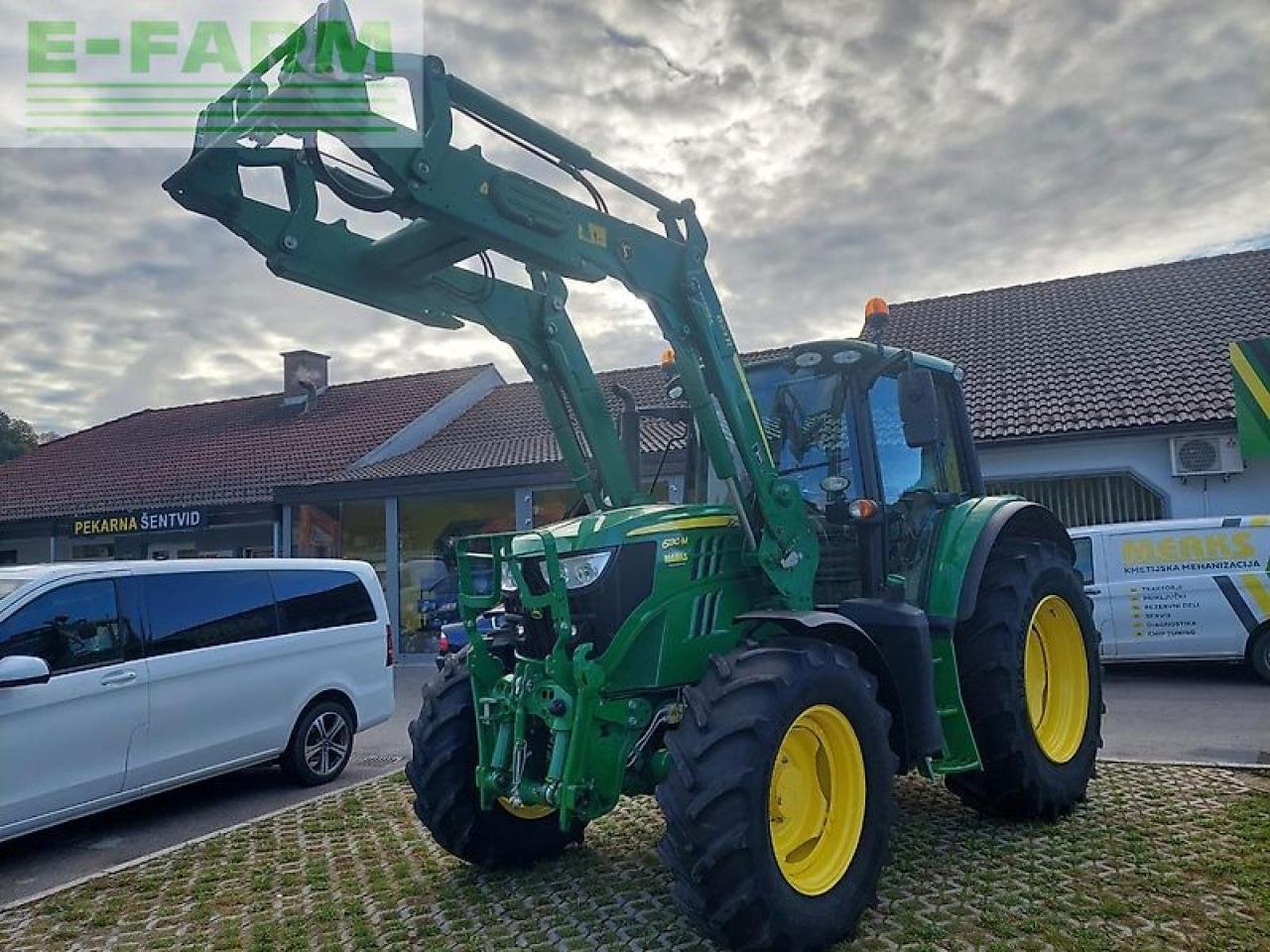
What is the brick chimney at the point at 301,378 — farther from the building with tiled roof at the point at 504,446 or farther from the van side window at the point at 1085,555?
the van side window at the point at 1085,555

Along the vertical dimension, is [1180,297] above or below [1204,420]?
above

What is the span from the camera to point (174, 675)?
6.78 metres

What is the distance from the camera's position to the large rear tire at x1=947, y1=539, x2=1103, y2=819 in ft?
16.9

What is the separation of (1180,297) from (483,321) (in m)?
16.6

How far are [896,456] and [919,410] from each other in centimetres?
71

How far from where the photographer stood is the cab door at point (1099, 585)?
11.6 m

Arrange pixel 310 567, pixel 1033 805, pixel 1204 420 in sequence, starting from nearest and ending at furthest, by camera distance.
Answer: pixel 1033 805 < pixel 310 567 < pixel 1204 420

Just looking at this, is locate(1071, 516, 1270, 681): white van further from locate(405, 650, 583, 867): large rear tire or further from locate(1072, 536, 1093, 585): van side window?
locate(405, 650, 583, 867): large rear tire

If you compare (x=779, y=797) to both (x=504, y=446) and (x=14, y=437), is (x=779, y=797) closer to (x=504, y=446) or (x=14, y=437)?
(x=504, y=446)

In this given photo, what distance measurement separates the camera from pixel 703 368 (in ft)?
15.9

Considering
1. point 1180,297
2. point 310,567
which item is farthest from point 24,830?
point 1180,297

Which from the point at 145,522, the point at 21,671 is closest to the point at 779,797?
the point at 21,671

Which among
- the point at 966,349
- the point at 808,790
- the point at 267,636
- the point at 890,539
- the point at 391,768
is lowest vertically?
the point at 391,768

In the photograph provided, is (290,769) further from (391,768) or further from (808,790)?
(808,790)
